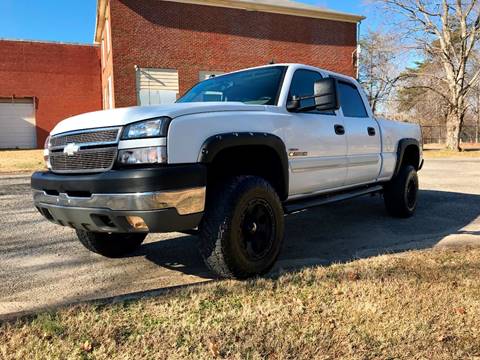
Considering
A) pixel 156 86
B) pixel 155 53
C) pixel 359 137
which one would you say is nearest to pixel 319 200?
pixel 359 137

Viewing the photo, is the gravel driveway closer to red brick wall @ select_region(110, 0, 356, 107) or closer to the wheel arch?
the wheel arch

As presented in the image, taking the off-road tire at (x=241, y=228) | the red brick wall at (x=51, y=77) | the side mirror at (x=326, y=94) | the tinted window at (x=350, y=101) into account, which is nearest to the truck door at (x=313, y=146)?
the side mirror at (x=326, y=94)

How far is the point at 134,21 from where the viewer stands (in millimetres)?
22391

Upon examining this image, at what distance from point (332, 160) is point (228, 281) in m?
1.90

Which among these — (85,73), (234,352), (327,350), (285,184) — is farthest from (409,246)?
(85,73)

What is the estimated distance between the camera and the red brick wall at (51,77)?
97.7ft

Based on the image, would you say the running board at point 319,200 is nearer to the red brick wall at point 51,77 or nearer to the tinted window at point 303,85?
the tinted window at point 303,85

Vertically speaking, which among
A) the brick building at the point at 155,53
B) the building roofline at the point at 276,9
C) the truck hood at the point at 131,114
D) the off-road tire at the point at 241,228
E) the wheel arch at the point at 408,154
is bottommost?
the off-road tire at the point at 241,228

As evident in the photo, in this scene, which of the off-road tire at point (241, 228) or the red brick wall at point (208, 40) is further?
the red brick wall at point (208, 40)

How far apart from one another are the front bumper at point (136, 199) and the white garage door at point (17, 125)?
3025 centimetres

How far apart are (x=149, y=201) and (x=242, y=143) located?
0.97 metres

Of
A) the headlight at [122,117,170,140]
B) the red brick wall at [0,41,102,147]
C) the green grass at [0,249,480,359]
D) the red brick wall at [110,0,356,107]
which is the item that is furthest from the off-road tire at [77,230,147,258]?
the red brick wall at [0,41,102,147]

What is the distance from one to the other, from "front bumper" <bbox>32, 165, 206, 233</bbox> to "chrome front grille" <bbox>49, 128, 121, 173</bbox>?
0.33 ft

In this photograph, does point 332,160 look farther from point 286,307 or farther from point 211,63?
point 211,63
